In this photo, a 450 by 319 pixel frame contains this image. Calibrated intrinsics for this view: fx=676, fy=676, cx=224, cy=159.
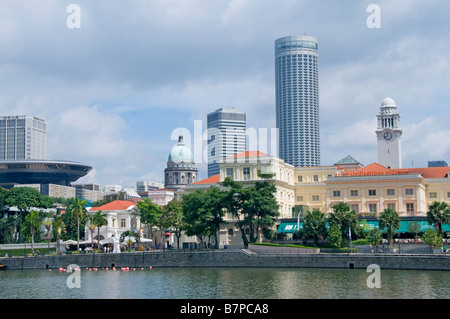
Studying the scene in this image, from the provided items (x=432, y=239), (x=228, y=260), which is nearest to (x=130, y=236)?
(x=228, y=260)

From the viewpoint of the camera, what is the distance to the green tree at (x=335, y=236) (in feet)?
292

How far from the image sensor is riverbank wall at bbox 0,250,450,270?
79562mm

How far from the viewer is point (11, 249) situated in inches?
4717

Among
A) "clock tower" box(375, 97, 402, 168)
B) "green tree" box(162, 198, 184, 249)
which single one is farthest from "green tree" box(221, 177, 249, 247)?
"clock tower" box(375, 97, 402, 168)

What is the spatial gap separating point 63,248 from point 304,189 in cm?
4392

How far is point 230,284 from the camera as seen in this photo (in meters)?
68.4

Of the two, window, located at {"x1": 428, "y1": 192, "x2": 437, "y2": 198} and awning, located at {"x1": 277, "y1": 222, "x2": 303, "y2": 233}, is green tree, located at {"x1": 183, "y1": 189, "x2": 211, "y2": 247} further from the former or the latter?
window, located at {"x1": 428, "y1": 192, "x2": 437, "y2": 198}

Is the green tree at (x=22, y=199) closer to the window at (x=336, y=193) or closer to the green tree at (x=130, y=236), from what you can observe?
the green tree at (x=130, y=236)

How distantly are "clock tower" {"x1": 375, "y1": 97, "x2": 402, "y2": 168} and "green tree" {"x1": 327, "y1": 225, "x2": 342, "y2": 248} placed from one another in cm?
5733

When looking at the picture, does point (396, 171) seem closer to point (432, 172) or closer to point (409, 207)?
point (409, 207)

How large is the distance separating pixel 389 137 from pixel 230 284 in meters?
86.5
